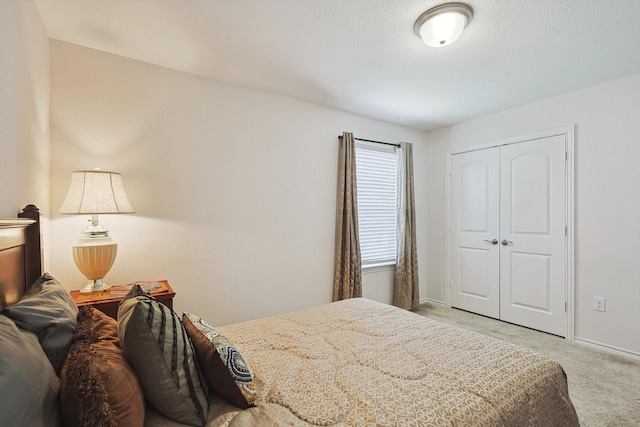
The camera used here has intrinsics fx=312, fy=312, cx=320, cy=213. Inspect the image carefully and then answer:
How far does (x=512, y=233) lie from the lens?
365 cm

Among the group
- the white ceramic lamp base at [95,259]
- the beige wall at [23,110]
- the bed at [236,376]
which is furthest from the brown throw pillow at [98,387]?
the white ceramic lamp base at [95,259]

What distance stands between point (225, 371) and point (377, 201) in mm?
3189

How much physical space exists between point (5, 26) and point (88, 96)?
42.3 inches

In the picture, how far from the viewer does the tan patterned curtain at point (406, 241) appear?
4082 mm

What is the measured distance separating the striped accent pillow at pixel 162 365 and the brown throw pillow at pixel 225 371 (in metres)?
0.06

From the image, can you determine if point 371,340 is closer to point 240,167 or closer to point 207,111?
point 240,167

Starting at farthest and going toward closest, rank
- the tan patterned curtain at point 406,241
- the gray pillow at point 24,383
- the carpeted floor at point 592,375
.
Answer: the tan patterned curtain at point 406,241 < the carpeted floor at point 592,375 < the gray pillow at point 24,383

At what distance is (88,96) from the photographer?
2348 mm

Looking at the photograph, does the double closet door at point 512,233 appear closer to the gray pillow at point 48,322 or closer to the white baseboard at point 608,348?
the white baseboard at point 608,348

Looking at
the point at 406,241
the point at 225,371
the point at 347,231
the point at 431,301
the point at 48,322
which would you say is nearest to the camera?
the point at 48,322

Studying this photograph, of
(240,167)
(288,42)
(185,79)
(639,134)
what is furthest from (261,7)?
(639,134)

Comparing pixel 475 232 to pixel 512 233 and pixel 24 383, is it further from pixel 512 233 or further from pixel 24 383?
pixel 24 383

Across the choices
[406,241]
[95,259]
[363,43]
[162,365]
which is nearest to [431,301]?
[406,241]

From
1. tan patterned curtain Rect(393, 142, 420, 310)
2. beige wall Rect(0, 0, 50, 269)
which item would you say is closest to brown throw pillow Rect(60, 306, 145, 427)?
beige wall Rect(0, 0, 50, 269)
